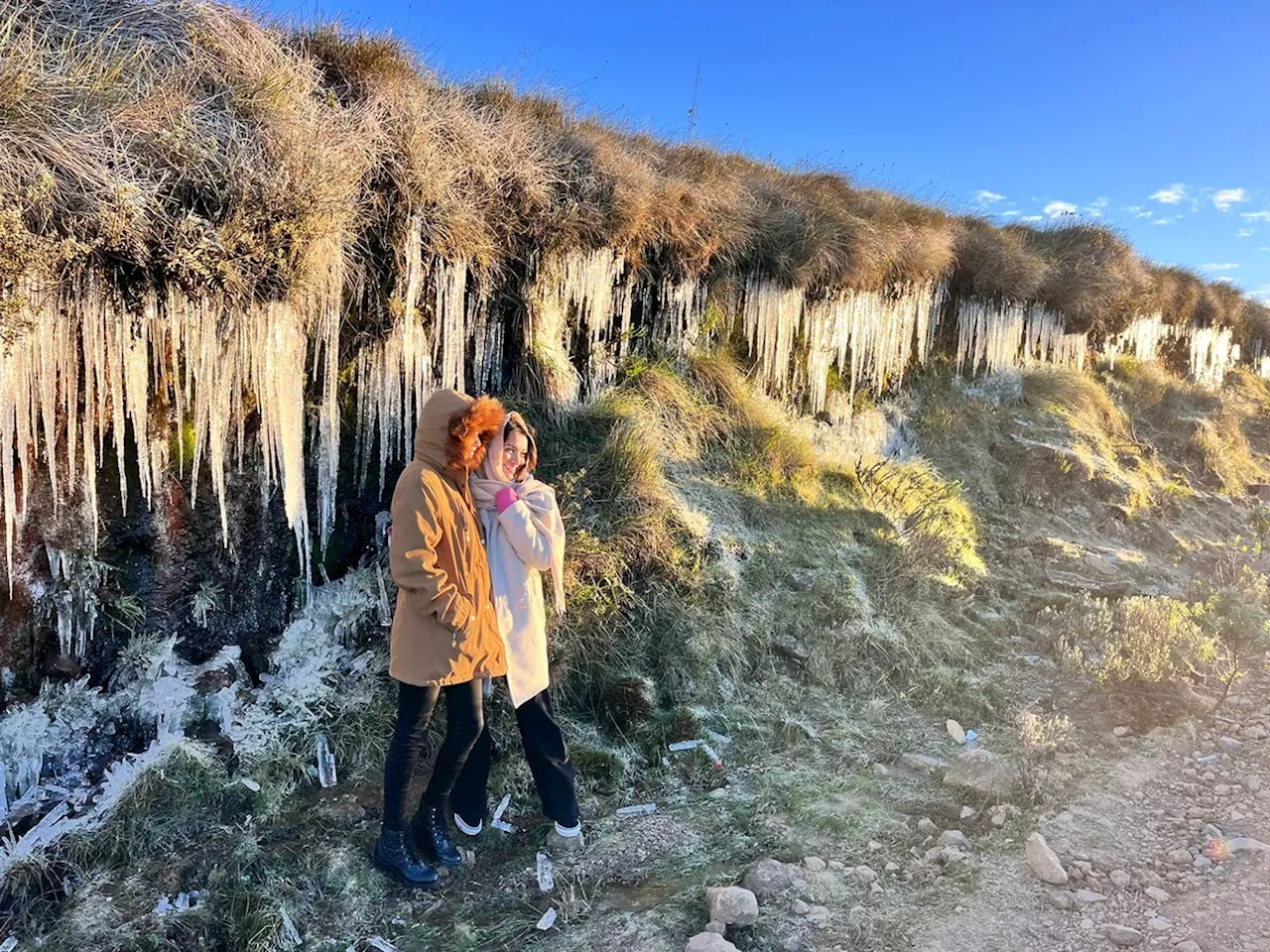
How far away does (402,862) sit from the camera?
3.55 metres

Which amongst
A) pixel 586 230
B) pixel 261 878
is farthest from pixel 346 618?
pixel 586 230

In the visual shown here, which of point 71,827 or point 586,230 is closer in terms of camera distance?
point 71,827

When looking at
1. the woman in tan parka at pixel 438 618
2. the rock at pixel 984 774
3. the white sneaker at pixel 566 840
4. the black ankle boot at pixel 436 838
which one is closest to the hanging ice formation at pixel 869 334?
the rock at pixel 984 774

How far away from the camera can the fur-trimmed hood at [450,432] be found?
345cm

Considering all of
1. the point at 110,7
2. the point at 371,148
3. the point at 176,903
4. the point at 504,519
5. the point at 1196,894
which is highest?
the point at 110,7

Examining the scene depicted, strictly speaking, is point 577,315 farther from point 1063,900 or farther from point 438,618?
point 1063,900

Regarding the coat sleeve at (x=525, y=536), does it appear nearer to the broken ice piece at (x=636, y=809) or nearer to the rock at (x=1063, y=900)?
the broken ice piece at (x=636, y=809)

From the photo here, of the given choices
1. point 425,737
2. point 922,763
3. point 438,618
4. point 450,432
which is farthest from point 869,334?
point 425,737

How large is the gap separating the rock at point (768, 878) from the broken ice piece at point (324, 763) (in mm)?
2173

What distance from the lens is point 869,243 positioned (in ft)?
30.0

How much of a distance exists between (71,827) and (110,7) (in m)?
4.66

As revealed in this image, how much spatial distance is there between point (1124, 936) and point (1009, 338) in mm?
10446

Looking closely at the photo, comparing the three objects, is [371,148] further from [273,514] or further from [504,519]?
[504,519]

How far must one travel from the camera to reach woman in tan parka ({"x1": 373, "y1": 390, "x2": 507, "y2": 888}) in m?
3.35
